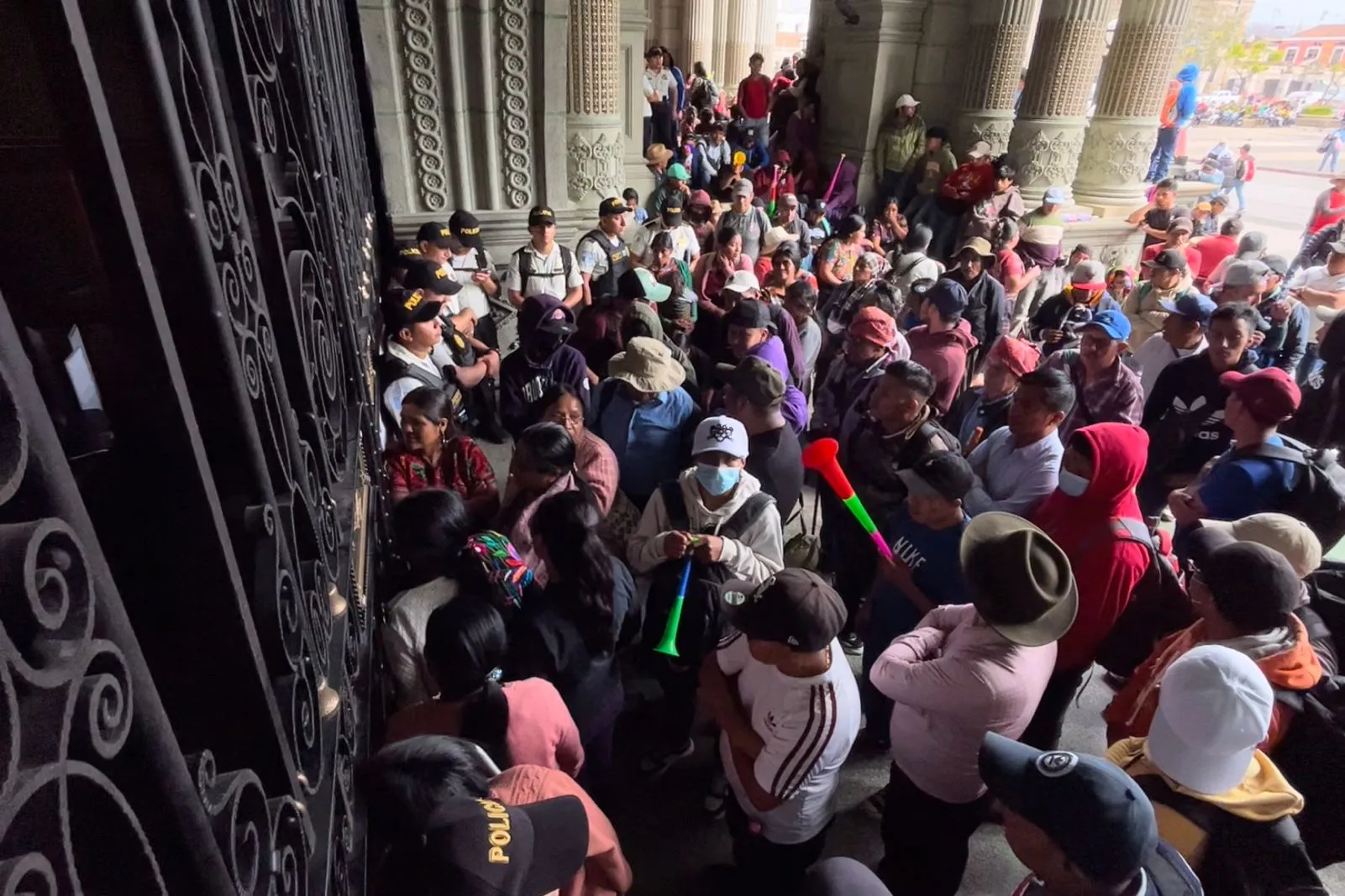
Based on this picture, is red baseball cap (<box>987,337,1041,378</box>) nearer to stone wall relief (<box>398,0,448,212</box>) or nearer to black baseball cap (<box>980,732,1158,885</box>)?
black baseball cap (<box>980,732,1158,885</box>)

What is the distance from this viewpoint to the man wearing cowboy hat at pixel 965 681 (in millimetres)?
2125

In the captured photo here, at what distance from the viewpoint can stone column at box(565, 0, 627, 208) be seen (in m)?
7.36

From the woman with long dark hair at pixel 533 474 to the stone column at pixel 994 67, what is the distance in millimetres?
9090

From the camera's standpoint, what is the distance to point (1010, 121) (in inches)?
392

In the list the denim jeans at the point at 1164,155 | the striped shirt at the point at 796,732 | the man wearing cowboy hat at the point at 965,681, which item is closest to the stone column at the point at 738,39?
the denim jeans at the point at 1164,155

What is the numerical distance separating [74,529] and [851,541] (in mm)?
3314

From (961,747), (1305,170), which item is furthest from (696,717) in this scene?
(1305,170)

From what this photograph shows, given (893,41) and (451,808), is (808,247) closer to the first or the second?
(893,41)

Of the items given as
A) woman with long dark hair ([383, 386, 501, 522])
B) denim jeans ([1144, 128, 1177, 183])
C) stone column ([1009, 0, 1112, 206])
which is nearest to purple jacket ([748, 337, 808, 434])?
woman with long dark hair ([383, 386, 501, 522])

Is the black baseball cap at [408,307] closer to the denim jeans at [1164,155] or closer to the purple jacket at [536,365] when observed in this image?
the purple jacket at [536,365]

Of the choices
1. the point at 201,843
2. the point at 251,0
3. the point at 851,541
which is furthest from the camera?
the point at 851,541

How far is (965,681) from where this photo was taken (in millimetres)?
2168

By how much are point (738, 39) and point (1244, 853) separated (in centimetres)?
2354

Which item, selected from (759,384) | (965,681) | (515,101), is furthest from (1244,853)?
(515,101)
